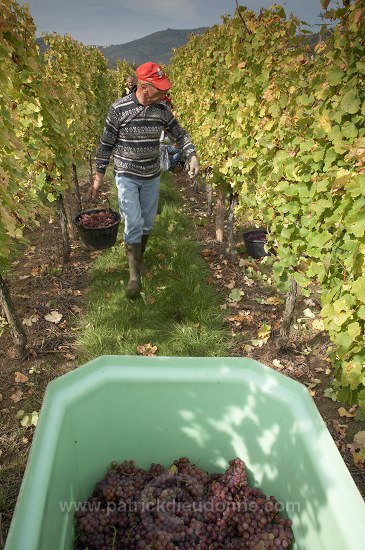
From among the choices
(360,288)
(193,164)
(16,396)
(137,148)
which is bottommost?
(16,396)

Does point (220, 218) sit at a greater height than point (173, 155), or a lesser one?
lesser

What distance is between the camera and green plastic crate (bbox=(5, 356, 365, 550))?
1229 mm

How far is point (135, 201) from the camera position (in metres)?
3.91

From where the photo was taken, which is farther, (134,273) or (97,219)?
(97,219)

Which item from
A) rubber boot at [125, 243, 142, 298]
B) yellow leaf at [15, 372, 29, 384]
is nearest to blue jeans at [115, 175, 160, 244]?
rubber boot at [125, 243, 142, 298]

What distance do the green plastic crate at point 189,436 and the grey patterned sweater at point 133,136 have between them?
261 centimetres

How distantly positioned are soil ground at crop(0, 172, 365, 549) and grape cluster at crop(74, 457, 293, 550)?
850 mm

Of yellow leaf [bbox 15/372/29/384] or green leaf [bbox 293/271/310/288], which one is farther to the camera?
yellow leaf [bbox 15/372/29/384]

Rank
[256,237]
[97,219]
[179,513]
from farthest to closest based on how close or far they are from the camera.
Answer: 1. [256,237]
2. [97,219]
3. [179,513]

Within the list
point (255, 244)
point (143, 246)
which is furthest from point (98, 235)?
point (255, 244)

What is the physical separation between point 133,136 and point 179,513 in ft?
10.4

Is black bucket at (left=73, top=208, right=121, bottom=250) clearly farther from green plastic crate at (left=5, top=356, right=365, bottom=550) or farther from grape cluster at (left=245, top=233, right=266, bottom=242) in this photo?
green plastic crate at (left=5, top=356, right=365, bottom=550)

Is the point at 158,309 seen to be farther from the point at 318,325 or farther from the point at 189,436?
the point at 189,436

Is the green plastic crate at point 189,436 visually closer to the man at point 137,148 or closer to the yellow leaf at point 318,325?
the yellow leaf at point 318,325
